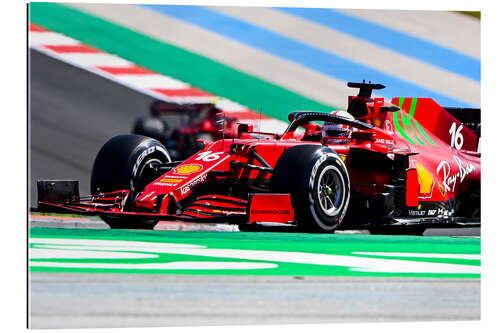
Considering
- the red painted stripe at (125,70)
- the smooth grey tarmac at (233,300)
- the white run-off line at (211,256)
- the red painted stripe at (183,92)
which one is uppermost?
the red painted stripe at (125,70)

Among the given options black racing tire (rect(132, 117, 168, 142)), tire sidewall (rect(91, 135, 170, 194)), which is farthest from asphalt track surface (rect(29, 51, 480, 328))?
black racing tire (rect(132, 117, 168, 142))

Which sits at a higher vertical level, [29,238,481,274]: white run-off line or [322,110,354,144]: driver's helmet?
[322,110,354,144]: driver's helmet

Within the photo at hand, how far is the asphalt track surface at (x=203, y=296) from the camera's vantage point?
17.2 ft

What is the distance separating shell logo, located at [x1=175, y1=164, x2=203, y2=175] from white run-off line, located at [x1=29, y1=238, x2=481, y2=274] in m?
0.79

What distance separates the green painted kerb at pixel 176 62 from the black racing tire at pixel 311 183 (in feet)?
1.69

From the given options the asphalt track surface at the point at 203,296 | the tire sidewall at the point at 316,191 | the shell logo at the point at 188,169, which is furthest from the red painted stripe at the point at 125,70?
the tire sidewall at the point at 316,191

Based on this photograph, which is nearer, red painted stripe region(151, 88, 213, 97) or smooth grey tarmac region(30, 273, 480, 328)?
smooth grey tarmac region(30, 273, 480, 328)

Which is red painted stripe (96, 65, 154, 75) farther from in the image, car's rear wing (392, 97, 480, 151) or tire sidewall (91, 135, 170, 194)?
car's rear wing (392, 97, 480, 151)

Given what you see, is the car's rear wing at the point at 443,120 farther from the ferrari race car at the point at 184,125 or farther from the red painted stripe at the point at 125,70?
the red painted stripe at the point at 125,70

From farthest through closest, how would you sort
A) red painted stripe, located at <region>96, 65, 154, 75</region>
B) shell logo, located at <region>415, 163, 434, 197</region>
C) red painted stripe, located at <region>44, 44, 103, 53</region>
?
shell logo, located at <region>415, 163, 434, 197</region> → red painted stripe, located at <region>96, 65, 154, 75</region> → red painted stripe, located at <region>44, 44, 103, 53</region>

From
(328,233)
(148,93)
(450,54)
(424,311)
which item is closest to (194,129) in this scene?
(148,93)

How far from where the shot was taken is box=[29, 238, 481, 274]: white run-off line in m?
6.31

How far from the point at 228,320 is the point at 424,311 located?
1.35 m

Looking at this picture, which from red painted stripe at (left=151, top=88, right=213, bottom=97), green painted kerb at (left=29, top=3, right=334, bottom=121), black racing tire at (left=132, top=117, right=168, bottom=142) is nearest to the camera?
green painted kerb at (left=29, top=3, right=334, bottom=121)
